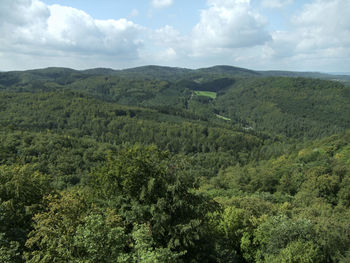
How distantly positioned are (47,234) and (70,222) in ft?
4.92

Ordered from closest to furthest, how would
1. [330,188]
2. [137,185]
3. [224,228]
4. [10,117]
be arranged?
1. [137,185]
2. [224,228]
3. [330,188]
4. [10,117]

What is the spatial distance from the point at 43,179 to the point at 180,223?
15.4 metres

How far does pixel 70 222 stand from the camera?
1734 centimetres

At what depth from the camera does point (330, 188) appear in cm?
7175

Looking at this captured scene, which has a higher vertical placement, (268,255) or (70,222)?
(70,222)

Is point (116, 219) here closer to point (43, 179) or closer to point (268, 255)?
point (43, 179)

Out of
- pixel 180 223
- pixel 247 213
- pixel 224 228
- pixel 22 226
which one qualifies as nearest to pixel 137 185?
pixel 180 223

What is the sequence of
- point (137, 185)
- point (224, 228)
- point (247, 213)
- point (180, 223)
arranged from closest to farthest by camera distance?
point (180, 223) → point (137, 185) → point (224, 228) → point (247, 213)

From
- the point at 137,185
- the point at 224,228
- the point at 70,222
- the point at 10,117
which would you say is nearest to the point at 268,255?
the point at 224,228

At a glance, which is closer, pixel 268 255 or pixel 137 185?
pixel 137 185

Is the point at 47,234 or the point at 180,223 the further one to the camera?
the point at 180,223

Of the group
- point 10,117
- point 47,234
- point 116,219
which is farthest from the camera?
point 10,117

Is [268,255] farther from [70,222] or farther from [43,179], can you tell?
[43,179]

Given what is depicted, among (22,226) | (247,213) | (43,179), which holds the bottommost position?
(247,213)
